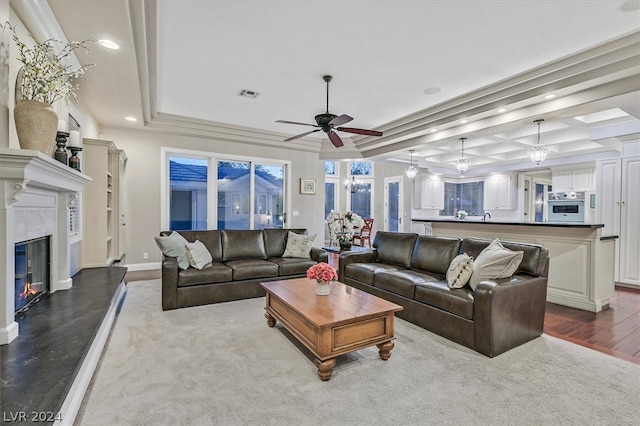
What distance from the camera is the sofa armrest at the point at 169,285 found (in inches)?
141

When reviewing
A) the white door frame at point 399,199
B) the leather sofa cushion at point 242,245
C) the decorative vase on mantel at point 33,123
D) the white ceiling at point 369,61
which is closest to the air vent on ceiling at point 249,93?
the white ceiling at point 369,61

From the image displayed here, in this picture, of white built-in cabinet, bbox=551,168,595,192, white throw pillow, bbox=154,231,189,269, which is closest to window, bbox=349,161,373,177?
white built-in cabinet, bbox=551,168,595,192

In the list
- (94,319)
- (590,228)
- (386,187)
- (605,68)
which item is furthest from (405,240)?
(386,187)

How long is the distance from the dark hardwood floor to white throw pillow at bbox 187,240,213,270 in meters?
3.92

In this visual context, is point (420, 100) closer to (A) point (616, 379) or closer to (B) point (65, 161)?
(A) point (616, 379)

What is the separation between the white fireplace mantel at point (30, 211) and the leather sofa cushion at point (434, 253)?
3.76m

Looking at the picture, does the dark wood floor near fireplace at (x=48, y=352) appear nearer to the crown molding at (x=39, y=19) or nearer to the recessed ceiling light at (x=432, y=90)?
the crown molding at (x=39, y=19)

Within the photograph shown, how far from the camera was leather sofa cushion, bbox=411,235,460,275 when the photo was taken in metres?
3.65

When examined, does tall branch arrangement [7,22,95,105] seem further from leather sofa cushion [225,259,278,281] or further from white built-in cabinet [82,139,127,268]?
leather sofa cushion [225,259,278,281]

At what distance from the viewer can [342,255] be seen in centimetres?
449

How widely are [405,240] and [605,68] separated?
8.97 ft

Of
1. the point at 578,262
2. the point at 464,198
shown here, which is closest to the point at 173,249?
the point at 578,262

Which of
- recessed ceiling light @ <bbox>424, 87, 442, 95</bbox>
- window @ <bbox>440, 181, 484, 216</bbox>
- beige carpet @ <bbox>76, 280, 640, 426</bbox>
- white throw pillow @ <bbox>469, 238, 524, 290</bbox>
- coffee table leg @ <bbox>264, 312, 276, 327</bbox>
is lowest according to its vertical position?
beige carpet @ <bbox>76, 280, 640, 426</bbox>

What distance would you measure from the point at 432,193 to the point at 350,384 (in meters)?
8.21
